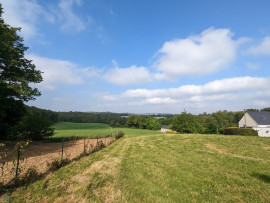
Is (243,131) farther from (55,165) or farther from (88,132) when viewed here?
(88,132)

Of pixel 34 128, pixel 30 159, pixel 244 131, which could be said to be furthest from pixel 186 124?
pixel 30 159

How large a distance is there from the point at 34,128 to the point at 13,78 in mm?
5899

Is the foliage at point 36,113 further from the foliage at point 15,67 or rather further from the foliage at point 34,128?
the foliage at point 15,67

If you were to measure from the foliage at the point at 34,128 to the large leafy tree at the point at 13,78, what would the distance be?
0.82 meters

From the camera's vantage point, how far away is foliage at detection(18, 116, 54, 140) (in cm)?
1316

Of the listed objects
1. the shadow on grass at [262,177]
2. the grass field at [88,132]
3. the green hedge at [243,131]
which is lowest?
the grass field at [88,132]

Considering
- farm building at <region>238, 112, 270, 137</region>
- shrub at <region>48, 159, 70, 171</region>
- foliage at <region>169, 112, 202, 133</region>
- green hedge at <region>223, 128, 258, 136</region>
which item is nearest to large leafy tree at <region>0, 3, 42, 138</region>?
shrub at <region>48, 159, 70, 171</region>

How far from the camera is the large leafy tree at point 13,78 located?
1001cm

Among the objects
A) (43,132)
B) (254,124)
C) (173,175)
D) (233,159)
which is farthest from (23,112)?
(254,124)

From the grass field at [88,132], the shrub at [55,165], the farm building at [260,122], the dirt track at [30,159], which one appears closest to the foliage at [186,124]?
the grass field at [88,132]

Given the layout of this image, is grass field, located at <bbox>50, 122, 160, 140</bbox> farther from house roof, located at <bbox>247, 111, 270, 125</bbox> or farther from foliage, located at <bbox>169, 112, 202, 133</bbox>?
house roof, located at <bbox>247, 111, 270, 125</bbox>

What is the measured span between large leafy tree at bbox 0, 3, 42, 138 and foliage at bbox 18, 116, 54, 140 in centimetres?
82

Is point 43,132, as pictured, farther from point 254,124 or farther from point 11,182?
point 254,124

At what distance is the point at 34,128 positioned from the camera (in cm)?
1373
